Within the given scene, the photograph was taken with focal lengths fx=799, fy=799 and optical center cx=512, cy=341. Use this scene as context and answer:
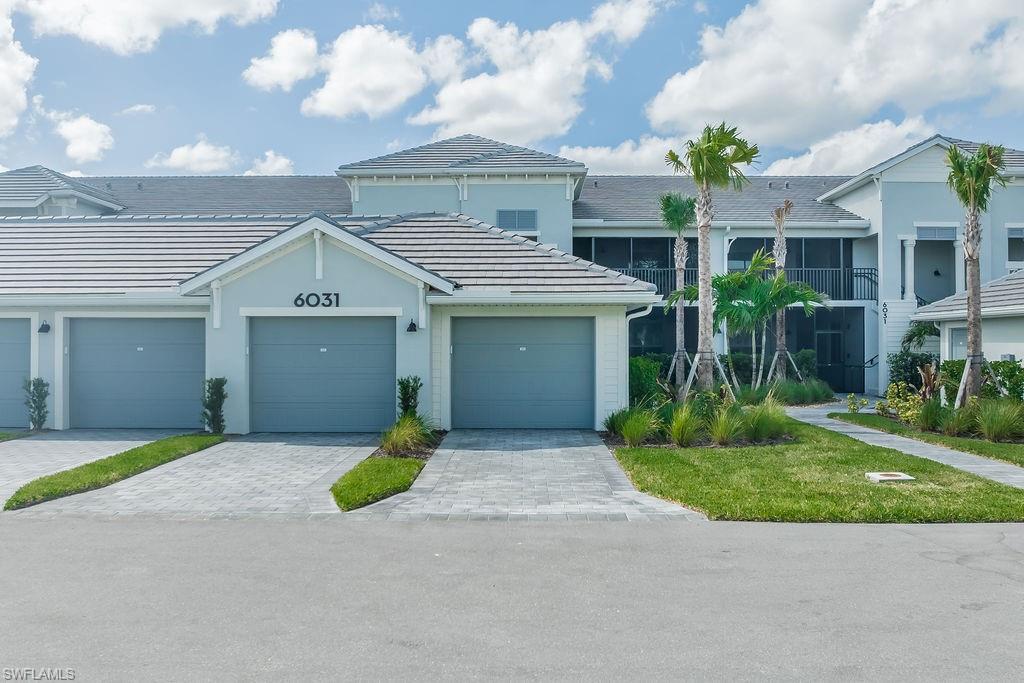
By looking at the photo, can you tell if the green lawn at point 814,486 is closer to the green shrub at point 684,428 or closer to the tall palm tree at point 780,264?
the green shrub at point 684,428

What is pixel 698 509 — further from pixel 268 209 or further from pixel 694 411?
pixel 268 209

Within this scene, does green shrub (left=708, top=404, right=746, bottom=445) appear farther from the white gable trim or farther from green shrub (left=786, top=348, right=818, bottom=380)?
green shrub (left=786, top=348, right=818, bottom=380)

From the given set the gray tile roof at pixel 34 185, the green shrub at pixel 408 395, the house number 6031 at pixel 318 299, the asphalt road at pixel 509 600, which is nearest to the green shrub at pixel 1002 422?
the asphalt road at pixel 509 600

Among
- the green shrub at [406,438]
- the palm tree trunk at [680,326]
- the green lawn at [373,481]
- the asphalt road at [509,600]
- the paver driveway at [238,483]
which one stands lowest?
the asphalt road at [509,600]

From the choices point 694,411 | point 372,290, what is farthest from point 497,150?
point 694,411

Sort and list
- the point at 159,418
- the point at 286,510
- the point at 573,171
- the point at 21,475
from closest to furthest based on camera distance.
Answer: the point at 286,510, the point at 21,475, the point at 159,418, the point at 573,171

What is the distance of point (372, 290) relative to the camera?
1523 cm

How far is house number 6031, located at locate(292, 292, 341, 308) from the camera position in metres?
15.2

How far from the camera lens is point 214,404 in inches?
593

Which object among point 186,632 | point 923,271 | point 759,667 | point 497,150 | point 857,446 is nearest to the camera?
point 759,667

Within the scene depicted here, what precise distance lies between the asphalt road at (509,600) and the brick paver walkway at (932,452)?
3.31m

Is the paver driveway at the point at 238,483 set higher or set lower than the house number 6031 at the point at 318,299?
lower

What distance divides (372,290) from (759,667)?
11.6 m

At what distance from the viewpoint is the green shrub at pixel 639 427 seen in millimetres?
13938
